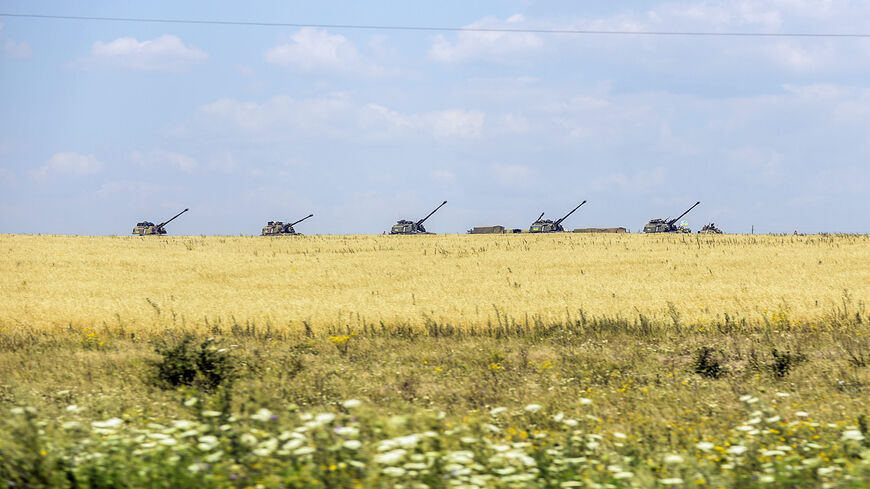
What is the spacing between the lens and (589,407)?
10.2 meters

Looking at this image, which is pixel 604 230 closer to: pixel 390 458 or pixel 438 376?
pixel 438 376

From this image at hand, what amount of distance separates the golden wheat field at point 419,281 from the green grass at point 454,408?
174cm

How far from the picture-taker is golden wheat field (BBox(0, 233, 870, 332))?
20516mm

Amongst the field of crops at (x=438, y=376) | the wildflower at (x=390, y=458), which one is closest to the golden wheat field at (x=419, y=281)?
the field of crops at (x=438, y=376)

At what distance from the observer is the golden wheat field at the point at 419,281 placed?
20.5 metres

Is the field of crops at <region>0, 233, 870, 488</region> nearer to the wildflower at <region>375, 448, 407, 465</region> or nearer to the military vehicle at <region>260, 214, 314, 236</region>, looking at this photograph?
the wildflower at <region>375, 448, 407, 465</region>

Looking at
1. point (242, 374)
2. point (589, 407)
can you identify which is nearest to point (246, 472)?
point (589, 407)

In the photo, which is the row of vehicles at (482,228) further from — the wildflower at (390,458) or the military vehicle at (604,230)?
the wildflower at (390,458)

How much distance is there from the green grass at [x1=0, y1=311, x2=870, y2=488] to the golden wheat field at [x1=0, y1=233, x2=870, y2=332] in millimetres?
1741

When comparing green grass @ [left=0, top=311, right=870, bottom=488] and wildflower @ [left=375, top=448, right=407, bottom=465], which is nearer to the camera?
wildflower @ [left=375, top=448, right=407, bottom=465]

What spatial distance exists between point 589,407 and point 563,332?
7695 millimetres

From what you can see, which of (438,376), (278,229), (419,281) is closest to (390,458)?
(438,376)

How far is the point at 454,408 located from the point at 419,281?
20.8m

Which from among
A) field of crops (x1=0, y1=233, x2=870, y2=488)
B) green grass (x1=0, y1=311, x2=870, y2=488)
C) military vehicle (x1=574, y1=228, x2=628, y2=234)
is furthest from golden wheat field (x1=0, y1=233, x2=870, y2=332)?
military vehicle (x1=574, y1=228, x2=628, y2=234)
